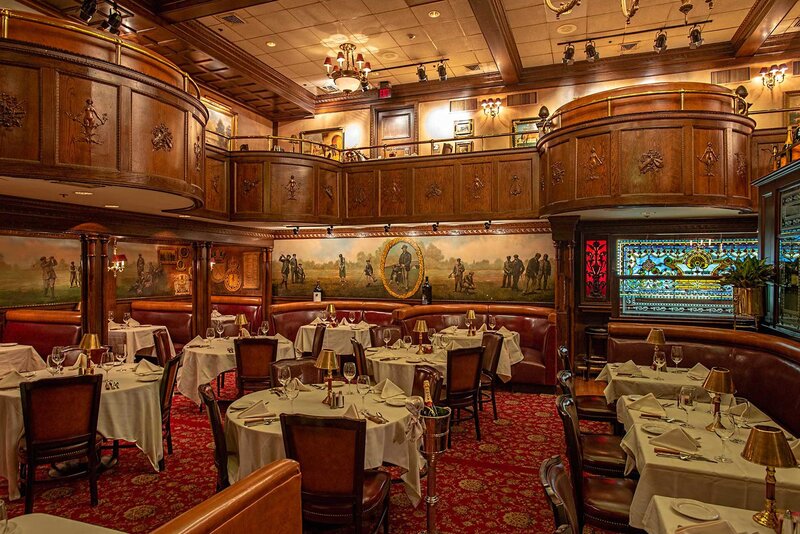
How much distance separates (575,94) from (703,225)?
3969 mm

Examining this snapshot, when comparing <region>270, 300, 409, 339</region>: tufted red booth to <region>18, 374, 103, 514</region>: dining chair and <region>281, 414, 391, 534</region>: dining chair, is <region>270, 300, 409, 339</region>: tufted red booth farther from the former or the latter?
<region>281, 414, 391, 534</region>: dining chair

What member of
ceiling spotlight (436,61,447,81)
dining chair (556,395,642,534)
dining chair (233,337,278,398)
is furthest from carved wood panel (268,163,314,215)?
dining chair (556,395,642,534)

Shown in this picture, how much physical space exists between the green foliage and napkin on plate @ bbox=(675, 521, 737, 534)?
3.87 m

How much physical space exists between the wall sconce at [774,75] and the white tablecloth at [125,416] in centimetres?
1177

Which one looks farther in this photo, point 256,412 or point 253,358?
point 253,358

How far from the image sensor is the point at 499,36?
882 centimetres

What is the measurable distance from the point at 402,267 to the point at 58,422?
26.3 feet

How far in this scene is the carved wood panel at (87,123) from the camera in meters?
4.72

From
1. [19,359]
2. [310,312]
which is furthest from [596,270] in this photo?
[19,359]

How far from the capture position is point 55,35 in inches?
193

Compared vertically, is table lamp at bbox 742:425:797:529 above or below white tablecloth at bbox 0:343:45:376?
above

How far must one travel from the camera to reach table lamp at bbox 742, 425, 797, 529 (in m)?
2.04

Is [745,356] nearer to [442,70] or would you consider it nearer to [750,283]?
[750,283]

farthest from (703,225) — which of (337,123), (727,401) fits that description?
(337,123)
